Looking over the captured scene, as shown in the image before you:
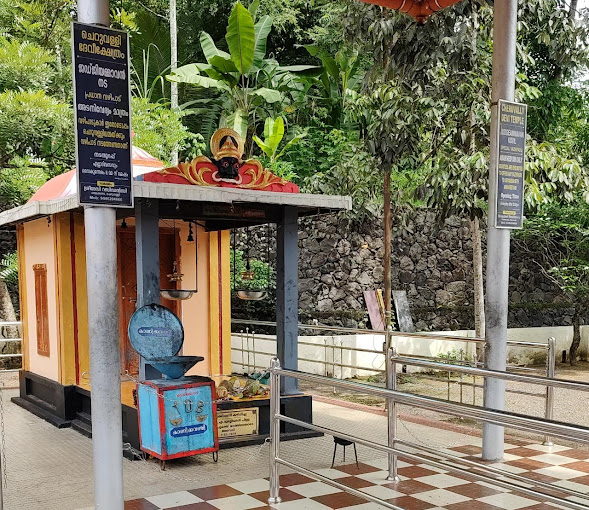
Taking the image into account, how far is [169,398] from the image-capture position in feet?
18.9

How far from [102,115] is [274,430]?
250 centimetres

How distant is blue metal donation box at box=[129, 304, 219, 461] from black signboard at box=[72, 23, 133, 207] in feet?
8.22

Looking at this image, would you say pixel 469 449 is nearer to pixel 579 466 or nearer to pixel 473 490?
pixel 579 466

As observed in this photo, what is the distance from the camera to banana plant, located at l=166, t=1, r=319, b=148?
12.2m

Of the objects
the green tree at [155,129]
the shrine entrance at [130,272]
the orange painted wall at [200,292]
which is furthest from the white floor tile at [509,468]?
the green tree at [155,129]

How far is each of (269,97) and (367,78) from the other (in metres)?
4.96

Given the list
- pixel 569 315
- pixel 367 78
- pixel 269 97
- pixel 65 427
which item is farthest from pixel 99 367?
pixel 569 315

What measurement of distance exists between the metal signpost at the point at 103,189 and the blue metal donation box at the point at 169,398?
2048 millimetres

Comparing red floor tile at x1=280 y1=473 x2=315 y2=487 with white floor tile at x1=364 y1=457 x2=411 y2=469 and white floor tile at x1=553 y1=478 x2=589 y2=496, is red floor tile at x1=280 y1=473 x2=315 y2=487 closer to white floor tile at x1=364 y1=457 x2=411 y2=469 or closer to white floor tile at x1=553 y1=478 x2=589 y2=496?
white floor tile at x1=364 y1=457 x2=411 y2=469

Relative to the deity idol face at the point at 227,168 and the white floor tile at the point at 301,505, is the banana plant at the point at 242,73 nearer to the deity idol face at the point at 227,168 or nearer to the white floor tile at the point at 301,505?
the deity idol face at the point at 227,168

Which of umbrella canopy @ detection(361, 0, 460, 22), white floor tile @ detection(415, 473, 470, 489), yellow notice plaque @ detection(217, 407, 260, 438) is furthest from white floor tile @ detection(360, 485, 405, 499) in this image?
umbrella canopy @ detection(361, 0, 460, 22)

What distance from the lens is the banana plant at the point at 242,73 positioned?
12.2 m

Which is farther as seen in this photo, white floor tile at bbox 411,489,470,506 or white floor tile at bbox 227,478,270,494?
white floor tile at bbox 227,478,270,494

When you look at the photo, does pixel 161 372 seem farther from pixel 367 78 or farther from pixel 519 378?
Result: pixel 367 78
